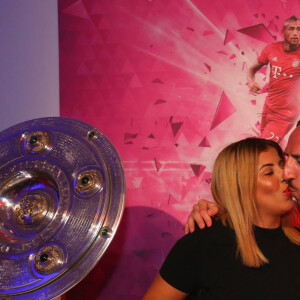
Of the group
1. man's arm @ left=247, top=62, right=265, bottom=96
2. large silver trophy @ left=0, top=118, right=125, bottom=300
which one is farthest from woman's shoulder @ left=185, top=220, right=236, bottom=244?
man's arm @ left=247, top=62, right=265, bottom=96

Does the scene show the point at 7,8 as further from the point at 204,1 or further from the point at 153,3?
the point at 204,1

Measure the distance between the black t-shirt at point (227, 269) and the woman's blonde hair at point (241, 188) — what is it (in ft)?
0.14

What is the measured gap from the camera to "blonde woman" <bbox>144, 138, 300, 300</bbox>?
120cm

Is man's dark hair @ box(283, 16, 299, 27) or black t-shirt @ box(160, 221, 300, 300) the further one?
man's dark hair @ box(283, 16, 299, 27)

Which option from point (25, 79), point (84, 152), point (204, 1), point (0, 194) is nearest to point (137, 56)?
point (204, 1)

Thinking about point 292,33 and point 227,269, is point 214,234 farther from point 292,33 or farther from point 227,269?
point 292,33

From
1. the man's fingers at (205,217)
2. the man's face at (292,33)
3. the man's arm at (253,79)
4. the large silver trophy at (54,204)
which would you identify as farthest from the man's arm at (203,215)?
the man's face at (292,33)

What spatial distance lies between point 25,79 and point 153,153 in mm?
751

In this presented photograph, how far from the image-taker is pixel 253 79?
60.5 inches

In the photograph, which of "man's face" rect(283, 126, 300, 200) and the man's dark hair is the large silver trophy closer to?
"man's face" rect(283, 126, 300, 200)

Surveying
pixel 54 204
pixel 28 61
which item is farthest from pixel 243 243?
pixel 28 61

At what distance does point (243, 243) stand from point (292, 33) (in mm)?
849

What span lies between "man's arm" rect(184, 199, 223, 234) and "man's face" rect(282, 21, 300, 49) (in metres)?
0.71

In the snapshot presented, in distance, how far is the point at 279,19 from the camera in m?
1.52
